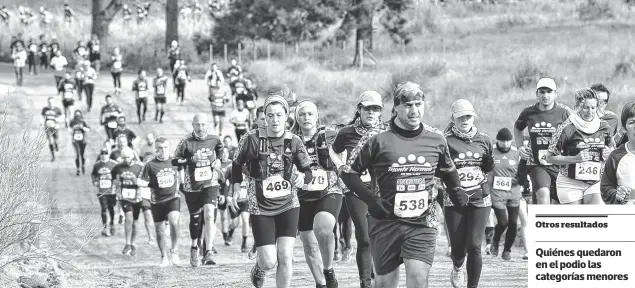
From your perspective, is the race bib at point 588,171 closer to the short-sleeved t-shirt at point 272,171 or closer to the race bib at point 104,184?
the short-sleeved t-shirt at point 272,171

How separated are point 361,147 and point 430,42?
46763mm

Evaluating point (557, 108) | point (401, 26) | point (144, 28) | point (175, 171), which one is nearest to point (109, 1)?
point (144, 28)

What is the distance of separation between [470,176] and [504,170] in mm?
4742

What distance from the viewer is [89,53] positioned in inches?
1868

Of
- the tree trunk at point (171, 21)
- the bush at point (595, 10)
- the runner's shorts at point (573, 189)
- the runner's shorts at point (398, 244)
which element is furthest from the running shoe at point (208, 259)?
the bush at point (595, 10)

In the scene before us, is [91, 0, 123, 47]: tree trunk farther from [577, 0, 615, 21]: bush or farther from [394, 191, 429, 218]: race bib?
[394, 191, 429, 218]: race bib

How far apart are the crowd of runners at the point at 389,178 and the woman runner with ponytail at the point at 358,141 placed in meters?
0.01

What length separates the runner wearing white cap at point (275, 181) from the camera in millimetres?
10562

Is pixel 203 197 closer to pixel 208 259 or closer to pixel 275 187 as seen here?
pixel 208 259

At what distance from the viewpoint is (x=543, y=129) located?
13125mm

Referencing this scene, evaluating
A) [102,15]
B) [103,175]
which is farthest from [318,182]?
[102,15]

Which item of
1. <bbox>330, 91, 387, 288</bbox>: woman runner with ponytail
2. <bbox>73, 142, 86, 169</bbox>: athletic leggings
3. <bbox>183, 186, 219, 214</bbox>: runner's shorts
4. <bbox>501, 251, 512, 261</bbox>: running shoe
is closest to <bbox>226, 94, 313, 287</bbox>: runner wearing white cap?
<bbox>330, 91, 387, 288</bbox>: woman runner with ponytail

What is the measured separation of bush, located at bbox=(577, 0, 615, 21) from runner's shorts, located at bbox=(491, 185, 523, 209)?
4143cm

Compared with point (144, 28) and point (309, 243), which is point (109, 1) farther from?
point (309, 243)
